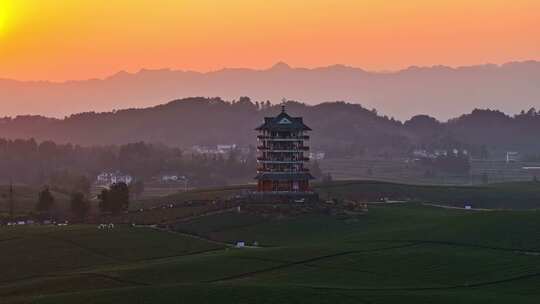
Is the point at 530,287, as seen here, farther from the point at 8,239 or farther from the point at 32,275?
the point at 8,239

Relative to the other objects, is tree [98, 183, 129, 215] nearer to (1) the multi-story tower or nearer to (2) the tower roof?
(1) the multi-story tower

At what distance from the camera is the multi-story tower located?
127 metres

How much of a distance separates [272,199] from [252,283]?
184 ft

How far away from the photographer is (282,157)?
12825 centimetres

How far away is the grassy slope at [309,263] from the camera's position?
62375 millimetres

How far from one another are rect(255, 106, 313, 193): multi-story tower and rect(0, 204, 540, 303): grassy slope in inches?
593

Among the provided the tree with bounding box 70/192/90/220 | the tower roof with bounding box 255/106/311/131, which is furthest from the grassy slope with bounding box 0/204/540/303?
the tree with bounding box 70/192/90/220

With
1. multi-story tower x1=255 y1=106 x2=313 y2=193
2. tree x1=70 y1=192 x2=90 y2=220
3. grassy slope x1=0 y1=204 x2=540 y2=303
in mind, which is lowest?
grassy slope x1=0 y1=204 x2=540 y2=303

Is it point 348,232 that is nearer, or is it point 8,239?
point 8,239

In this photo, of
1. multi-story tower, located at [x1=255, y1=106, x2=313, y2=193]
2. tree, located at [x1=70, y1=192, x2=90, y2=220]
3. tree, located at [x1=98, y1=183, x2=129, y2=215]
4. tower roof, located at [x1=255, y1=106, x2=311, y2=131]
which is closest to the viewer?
tree, located at [x1=70, y1=192, x2=90, y2=220]

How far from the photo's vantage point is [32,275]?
265 ft

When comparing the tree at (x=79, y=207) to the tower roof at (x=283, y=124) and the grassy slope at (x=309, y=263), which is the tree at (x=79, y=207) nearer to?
the grassy slope at (x=309, y=263)

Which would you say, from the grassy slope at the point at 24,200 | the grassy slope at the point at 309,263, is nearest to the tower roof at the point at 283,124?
the grassy slope at the point at 309,263

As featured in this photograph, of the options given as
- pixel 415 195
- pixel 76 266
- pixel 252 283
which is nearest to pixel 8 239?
pixel 76 266
